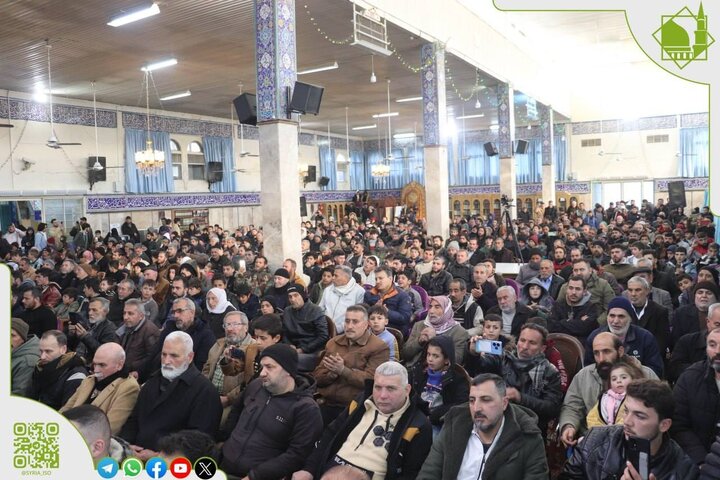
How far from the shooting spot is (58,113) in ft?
40.6

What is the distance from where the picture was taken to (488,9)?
11.7 metres

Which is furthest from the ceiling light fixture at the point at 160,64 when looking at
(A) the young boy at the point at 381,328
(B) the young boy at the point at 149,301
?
(A) the young boy at the point at 381,328

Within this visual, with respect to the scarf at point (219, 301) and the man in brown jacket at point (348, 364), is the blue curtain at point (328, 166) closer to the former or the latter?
the scarf at point (219, 301)

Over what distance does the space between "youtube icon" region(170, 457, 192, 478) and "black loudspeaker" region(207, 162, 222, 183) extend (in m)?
14.2

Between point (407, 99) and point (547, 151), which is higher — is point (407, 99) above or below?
above

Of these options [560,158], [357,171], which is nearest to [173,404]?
[560,158]

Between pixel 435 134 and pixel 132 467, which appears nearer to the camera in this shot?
pixel 132 467

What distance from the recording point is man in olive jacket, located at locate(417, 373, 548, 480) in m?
2.14

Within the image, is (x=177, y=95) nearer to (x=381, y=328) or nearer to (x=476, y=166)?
(x=381, y=328)

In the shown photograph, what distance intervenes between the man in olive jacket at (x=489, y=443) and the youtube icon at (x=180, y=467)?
0.88 metres

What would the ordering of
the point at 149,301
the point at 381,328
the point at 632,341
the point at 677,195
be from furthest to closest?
1. the point at 677,195
2. the point at 149,301
3. the point at 381,328
4. the point at 632,341

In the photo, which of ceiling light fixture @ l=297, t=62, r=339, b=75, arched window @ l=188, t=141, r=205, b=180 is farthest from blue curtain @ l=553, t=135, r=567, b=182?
arched window @ l=188, t=141, r=205, b=180

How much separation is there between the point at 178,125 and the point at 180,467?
1421 cm

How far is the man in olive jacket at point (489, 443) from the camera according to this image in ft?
7.03
